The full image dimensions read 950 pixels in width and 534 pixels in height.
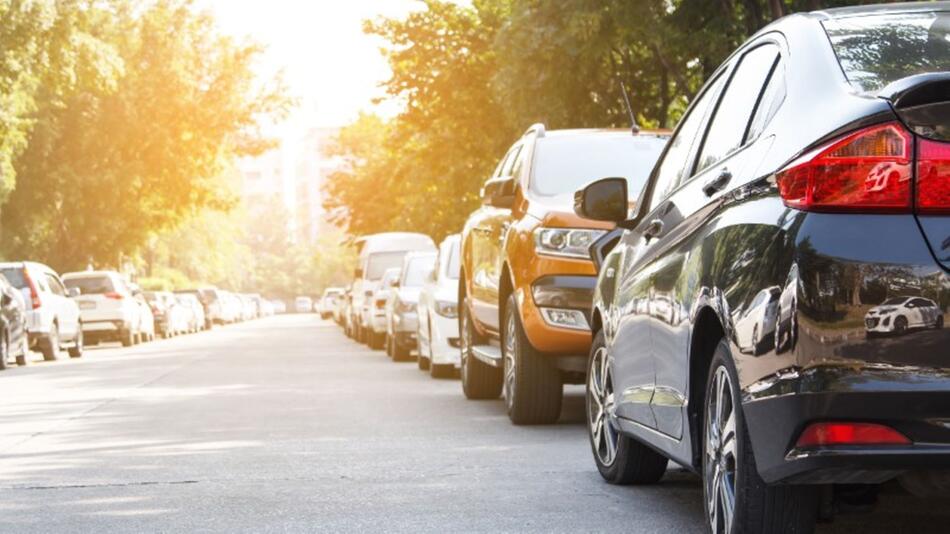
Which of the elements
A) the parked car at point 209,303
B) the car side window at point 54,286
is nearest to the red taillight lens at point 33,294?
the car side window at point 54,286

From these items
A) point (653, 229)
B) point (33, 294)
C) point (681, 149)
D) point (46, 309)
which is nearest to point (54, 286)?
point (46, 309)

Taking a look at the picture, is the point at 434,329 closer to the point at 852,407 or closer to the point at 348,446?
the point at 348,446

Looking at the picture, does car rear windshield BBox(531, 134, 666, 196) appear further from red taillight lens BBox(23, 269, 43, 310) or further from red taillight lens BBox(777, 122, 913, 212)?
red taillight lens BBox(23, 269, 43, 310)

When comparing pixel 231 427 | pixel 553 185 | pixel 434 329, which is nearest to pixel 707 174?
pixel 553 185

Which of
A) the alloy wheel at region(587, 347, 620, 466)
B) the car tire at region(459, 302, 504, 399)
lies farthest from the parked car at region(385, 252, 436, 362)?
the alloy wheel at region(587, 347, 620, 466)

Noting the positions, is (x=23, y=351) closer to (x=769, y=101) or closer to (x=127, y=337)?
(x=127, y=337)

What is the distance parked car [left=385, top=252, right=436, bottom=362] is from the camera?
23.2m

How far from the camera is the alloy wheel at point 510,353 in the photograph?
1066 cm

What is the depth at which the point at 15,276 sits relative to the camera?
89.2 ft

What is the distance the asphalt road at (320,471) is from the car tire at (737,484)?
0.32m

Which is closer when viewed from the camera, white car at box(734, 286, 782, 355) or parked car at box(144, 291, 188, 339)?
white car at box(734, 286, 782, 355)

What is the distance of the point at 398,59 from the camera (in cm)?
3425

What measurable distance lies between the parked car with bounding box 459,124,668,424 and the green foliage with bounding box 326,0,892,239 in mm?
5670

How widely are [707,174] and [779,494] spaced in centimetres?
133
